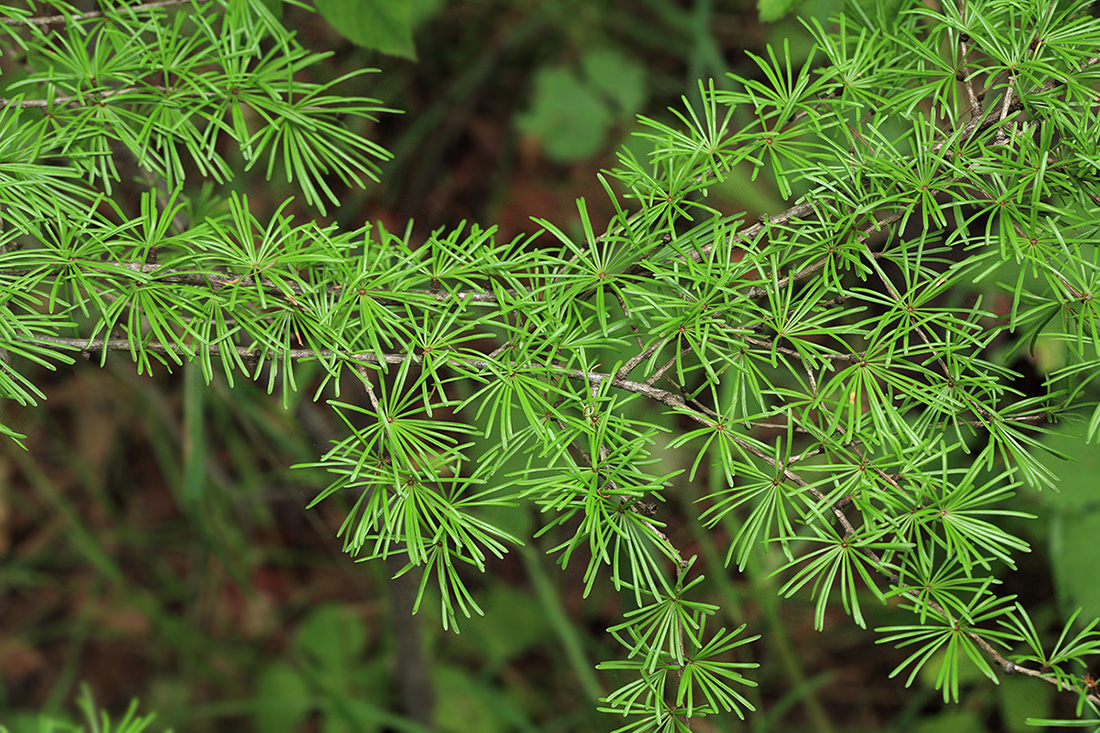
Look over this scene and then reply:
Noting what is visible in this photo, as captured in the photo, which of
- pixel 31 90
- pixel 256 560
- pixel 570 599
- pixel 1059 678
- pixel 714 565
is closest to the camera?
pixel 1059 678

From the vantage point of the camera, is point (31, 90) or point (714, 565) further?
point (714, 565)

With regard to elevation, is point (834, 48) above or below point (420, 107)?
below

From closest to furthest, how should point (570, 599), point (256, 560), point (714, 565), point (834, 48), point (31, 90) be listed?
point (834, 48), point (31, 90), point (714, 565), point (570, 599), point (256, 560)

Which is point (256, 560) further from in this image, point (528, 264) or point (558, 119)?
point (528, 264)

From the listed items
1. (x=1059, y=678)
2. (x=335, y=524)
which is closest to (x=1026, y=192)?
(x=1059, y=678)

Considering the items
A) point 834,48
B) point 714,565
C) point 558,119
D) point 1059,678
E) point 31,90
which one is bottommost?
point 1059,678

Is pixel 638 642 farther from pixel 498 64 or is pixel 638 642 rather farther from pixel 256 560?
pixel 498 64

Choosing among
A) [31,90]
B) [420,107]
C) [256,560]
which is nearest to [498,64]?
[420,107]
